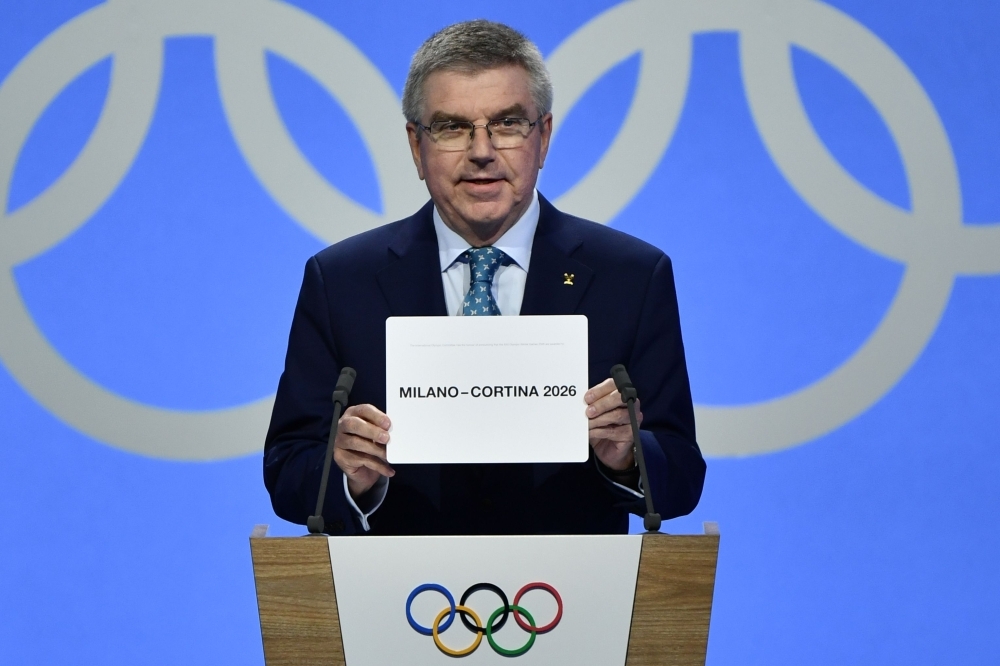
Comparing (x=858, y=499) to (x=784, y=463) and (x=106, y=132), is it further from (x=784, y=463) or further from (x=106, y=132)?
(x=106, y=132)

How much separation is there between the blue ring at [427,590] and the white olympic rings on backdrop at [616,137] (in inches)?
72.2

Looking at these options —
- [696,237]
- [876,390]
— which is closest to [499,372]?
[696,237]

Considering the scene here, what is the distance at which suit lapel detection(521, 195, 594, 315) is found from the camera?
2230mm

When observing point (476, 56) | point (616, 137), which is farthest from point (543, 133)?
point (616, 137)

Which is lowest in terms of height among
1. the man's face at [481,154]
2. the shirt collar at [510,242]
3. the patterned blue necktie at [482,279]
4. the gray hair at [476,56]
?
the patterned blue necktie at [482,279]

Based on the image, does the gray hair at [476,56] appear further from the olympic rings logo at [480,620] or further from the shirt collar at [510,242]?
the olympic rings logo at [480,620]

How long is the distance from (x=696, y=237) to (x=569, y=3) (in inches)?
30.4

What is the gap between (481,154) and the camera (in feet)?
7.04

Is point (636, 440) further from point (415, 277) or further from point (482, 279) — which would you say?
point (415, 277)

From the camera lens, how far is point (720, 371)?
3.38 m

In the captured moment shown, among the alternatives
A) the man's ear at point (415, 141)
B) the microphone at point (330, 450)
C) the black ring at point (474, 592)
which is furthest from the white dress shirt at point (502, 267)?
the black ring at point (474, 592)

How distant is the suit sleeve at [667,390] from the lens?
2117 mm

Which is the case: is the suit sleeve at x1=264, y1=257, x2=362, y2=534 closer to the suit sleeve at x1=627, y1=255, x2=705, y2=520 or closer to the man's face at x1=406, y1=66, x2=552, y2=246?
the man's face at x1=406, y1=66, x2=552, y2=246

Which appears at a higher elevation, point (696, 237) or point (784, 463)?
point (696, 237)
